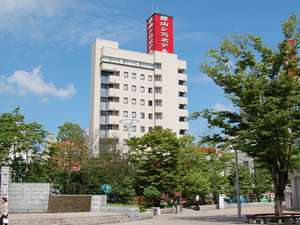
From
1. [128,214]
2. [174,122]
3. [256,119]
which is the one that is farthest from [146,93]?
[256,119]

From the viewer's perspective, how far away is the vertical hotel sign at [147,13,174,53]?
71.4 metres

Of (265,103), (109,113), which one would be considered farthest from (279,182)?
(109,113)

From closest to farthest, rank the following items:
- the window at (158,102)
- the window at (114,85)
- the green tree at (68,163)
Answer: the green tree at (68,163) → the window at (114,85) → the window at (158,102)

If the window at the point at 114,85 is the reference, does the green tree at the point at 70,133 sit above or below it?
below

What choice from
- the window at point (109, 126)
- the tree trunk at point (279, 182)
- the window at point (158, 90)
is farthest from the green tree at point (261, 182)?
the window at point (158, 90)

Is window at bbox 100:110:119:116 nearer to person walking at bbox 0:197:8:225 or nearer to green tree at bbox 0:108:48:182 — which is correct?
green tree at bbox 0:108:48:182

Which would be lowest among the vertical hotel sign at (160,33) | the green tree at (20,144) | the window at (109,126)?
the green tree at (20,144)

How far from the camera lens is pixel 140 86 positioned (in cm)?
7319

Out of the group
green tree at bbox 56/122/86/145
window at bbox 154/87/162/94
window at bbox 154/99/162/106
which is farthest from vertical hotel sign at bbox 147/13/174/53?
green tree at bbox 56/122/86/145

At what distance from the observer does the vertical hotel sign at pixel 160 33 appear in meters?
71.4

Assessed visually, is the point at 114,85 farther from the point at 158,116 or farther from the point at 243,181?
the point at 243,181

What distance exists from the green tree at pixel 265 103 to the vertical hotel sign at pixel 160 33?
4906 centimetres

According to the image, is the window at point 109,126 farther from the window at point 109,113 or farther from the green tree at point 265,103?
the green tree at point 265,103

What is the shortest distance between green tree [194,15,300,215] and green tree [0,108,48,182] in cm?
1410
